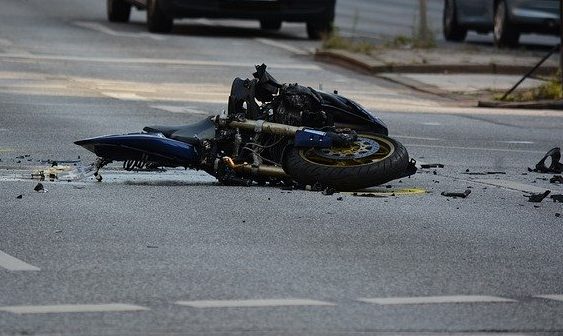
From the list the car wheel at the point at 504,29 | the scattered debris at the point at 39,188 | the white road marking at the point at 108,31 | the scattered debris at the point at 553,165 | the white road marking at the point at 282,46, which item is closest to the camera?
the scattered debris at the point at 39,188

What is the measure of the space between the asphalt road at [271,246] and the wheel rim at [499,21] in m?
11.0

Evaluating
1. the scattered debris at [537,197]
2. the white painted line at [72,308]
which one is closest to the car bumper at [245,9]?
the scattered debris at [537,197]

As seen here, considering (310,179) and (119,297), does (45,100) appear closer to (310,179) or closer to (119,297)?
(310,179)

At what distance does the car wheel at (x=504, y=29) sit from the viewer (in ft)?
96.6

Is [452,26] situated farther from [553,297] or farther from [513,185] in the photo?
[553,297]

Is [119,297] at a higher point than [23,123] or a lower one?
higher

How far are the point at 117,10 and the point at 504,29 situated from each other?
7.46 meters

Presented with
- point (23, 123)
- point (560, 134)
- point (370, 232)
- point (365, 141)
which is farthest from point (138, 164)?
point (560, 134)

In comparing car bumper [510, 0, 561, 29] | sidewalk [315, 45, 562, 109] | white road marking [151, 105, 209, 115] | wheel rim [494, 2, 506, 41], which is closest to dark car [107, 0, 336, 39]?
sidewalk [315, 45, 562, 109]

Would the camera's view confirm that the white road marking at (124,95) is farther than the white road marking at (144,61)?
No

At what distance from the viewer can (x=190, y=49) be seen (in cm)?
2761

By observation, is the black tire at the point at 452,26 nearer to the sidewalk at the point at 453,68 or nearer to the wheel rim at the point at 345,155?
the sidewalk at the point at 453,68

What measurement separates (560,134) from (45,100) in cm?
553

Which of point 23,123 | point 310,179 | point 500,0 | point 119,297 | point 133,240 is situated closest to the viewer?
point 119,297
